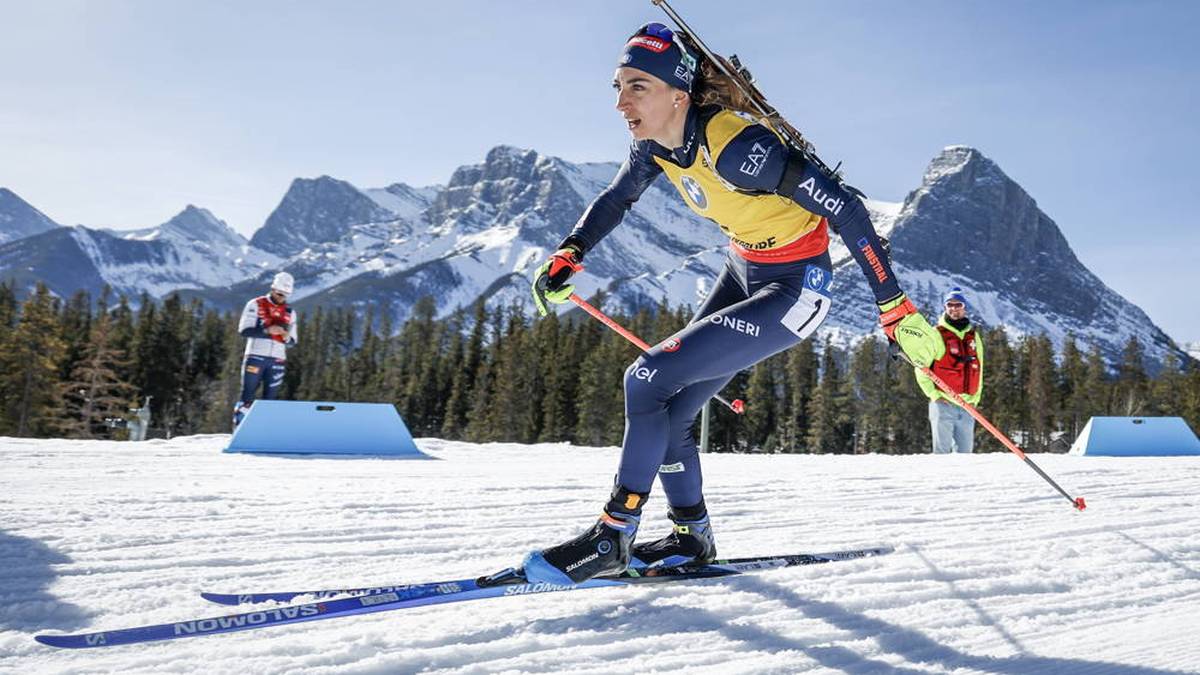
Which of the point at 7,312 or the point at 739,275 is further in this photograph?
the point at 7,312

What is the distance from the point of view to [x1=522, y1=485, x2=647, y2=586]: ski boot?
292 cm

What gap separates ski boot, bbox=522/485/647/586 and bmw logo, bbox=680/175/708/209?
4.30 ft

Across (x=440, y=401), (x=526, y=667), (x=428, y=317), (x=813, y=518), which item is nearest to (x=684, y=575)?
(x=526, y=667)

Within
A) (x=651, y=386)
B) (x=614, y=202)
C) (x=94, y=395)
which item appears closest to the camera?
(x=651, y=386)

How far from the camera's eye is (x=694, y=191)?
3441 millimetres

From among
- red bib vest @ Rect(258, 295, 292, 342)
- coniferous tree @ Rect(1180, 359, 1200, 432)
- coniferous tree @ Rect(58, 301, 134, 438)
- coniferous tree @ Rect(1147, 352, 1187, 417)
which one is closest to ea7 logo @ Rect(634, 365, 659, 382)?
red bib vest @ Rect(258, 295, 292, 342)

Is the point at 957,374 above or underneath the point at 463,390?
underneath

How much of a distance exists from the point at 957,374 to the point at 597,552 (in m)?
8.39

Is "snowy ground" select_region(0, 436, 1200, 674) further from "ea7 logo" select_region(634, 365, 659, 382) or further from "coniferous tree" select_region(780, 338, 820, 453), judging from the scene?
"coniferous tree" select_region(780, 338, 820, 453)

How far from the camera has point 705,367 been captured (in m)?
3.12

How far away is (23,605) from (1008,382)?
81.2 metres

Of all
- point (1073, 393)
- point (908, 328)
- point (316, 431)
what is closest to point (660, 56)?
point (908, 328)

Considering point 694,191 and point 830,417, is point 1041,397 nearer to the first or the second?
point 830,417

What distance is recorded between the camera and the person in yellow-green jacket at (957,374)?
32.7 feet
